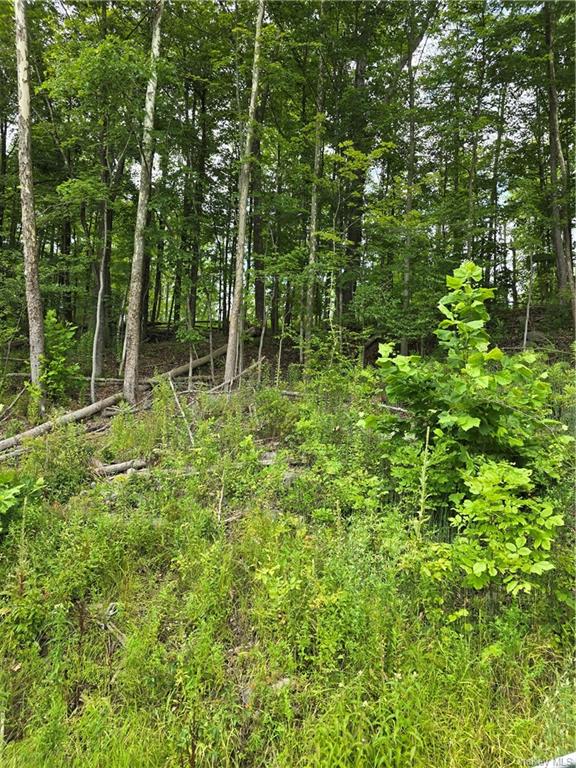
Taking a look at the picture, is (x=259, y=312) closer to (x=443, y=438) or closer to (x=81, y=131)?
(x=81, y=131)

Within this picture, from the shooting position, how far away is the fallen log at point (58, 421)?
522 centimetres

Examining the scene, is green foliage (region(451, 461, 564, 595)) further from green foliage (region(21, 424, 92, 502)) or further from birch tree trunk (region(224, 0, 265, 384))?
birch tree trunk (region(224, 0, 265, 384))

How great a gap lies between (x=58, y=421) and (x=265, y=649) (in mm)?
4285

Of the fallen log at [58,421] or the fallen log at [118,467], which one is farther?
the fallen log at [58,421]

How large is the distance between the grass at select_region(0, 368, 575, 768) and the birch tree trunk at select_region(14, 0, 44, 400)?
527cm

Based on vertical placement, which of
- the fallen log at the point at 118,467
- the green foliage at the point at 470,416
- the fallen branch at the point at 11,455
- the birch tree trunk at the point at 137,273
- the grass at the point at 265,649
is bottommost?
the grass at the point at 265,649

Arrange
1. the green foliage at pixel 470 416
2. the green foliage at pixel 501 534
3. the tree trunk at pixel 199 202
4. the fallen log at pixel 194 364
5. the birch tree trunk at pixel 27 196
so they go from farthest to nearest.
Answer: the tree trunk at pixel 199 202
the fallen log at pixel 194 364
the birch tree trunk at pixel 27 196
the green foliage at pixel 470 416
the green foliage at pixel 501 534

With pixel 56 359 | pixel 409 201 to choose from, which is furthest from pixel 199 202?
pixel 56 359

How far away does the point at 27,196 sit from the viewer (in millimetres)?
7367

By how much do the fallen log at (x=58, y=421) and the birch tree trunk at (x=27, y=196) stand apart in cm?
99

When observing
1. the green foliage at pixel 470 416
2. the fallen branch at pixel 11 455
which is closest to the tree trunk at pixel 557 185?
the green foliage at pixel 470 416

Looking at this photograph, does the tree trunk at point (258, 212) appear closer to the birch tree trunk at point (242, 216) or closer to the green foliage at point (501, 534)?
the birch tree trunk at point (242, 216)

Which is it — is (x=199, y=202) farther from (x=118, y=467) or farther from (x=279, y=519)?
(x=279, y=519)

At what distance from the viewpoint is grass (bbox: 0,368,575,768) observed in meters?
1.82
